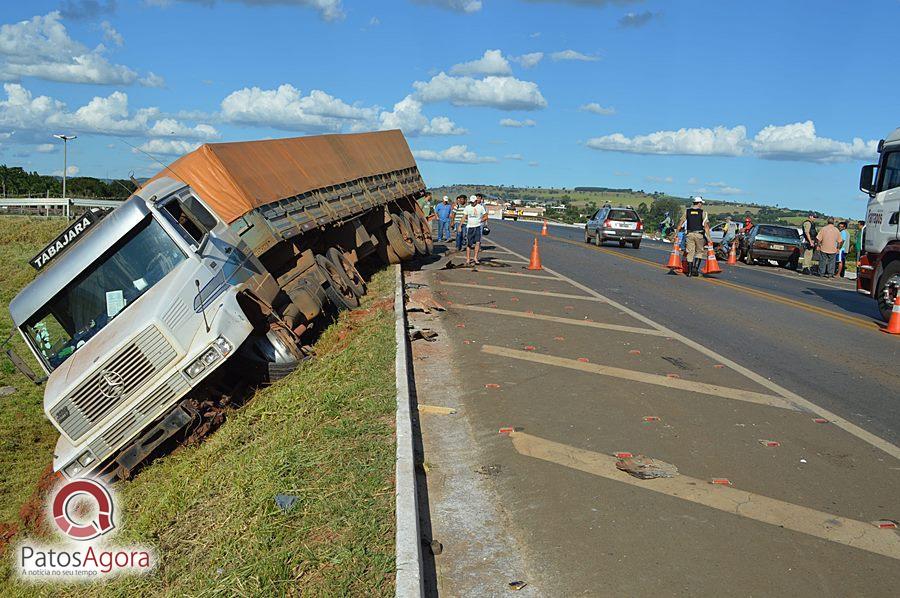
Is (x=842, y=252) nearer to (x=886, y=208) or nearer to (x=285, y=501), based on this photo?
(x=886, y=208)

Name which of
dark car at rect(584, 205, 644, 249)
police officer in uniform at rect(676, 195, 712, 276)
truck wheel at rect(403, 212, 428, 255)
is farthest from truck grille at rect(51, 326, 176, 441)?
dark car at rect(584, 205, 644, 249)

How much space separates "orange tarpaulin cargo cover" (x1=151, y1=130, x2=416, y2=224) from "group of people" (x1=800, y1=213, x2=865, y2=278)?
1408cm

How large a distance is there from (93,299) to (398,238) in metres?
12.1

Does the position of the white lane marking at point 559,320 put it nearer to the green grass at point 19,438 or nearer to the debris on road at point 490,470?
the debris on road at point 490,470

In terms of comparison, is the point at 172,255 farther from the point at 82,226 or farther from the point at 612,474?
the point at 612,474

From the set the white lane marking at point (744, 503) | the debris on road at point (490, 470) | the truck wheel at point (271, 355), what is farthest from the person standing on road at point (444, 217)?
the debris on road at point (490, 470)

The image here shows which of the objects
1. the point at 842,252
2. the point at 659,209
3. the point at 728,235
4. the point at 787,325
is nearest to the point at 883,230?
the point at 787,325

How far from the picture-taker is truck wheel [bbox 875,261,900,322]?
1463 cm

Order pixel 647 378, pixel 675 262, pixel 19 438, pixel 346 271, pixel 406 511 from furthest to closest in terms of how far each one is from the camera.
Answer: pixel 675 262 < pixel 346 271 < pixel 19 438 < pixel 647 378 < pixel 406 511

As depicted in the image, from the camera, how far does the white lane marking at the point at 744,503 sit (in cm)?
555

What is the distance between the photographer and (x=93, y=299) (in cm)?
854

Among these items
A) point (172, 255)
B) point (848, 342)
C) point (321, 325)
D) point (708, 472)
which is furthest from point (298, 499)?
point (848, 342)

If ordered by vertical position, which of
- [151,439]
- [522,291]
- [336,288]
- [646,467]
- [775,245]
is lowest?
[151,439]

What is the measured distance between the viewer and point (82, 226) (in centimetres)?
907
